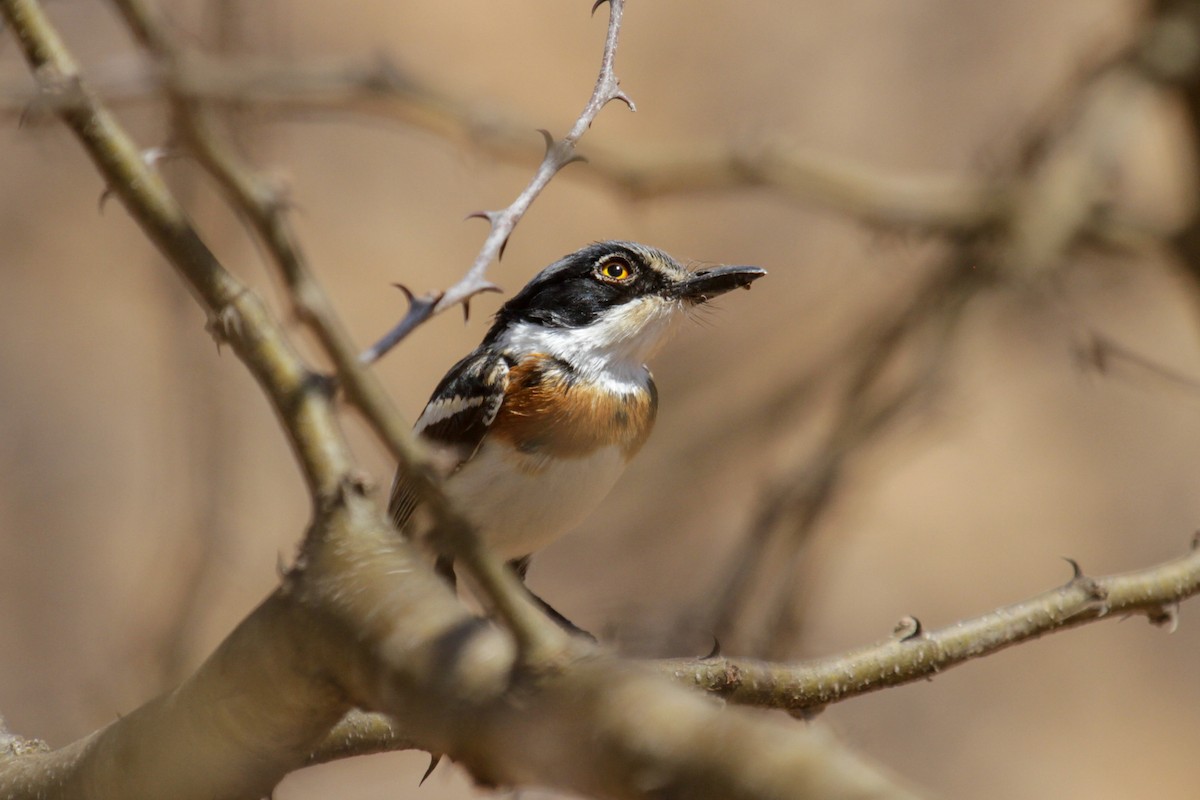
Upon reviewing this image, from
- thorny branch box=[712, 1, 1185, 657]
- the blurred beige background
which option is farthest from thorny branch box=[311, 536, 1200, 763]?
the blurred beige background

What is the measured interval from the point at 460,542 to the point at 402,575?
15 centimetres

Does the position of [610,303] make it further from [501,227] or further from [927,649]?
[501,227]

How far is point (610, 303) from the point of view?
3.96m

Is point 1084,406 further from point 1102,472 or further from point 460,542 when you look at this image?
point 460,542

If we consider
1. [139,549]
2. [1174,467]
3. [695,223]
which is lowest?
[1174,467]

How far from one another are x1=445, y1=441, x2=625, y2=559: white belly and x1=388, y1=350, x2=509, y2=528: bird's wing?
0.06 metres

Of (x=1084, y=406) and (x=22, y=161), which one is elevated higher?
(x=22, y=161)

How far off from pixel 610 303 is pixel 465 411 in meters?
0.61

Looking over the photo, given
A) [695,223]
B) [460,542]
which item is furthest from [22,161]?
[460,542]

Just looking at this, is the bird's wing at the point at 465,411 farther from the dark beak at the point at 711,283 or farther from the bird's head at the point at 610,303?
the dark beak at the point at 711,283

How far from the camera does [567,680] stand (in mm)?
1220

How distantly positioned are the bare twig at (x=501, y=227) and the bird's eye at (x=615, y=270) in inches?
Answer: 72.1

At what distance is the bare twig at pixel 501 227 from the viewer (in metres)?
1.63

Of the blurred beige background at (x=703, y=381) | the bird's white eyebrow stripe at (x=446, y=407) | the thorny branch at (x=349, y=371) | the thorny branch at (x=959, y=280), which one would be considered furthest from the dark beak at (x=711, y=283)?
the thorny branch at (x=349, y=371)
